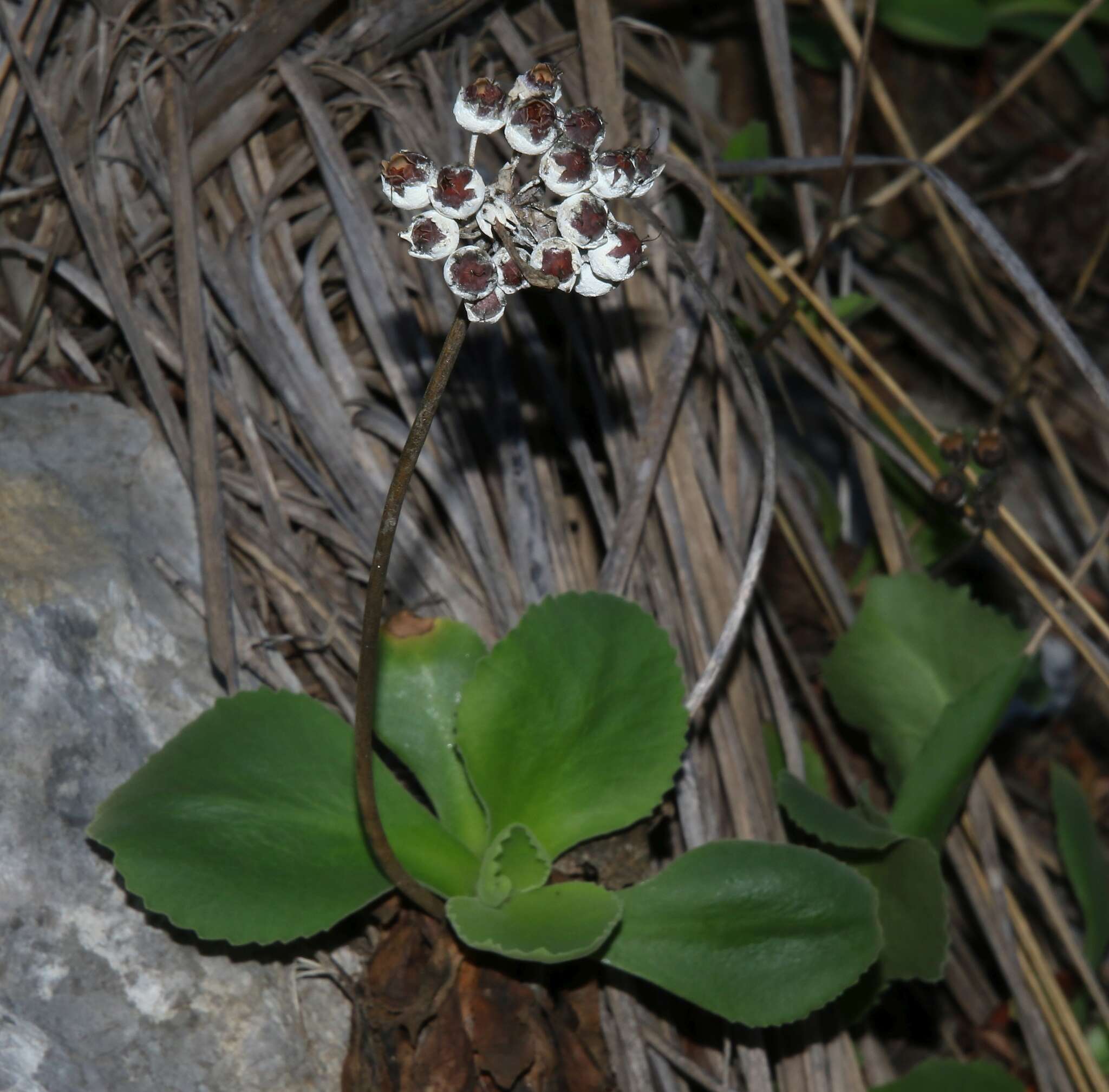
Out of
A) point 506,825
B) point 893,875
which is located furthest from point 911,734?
point 506,825

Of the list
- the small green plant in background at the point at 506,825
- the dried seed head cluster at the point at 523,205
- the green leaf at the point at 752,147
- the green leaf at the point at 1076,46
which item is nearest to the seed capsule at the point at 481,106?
the dried seed head cluster at the point at 523,205

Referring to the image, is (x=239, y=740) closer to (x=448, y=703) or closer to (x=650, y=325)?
(x=448, y=703)

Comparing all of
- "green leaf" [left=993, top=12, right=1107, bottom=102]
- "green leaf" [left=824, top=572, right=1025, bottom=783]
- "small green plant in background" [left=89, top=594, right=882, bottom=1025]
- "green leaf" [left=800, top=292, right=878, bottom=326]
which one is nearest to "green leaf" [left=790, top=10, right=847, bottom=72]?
"green leaf" [left=993, top=12, right=1107, bottom=102]

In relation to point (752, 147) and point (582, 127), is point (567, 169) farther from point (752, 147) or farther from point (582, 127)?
point (752, 147)

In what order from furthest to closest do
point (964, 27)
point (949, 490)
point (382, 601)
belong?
1. point (964, 27)
2. point (949, 490)
3. point (382, 601)

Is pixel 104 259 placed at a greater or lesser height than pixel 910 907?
greater

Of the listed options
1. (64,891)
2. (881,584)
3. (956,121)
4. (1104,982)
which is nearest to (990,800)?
(881,584)

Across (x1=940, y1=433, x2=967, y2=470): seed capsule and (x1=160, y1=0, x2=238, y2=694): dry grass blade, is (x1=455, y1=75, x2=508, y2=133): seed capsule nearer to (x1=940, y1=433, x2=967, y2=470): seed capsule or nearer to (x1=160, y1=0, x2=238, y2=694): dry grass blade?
(x1=160, y1=0, x2=238, y2=694): dry grass blade

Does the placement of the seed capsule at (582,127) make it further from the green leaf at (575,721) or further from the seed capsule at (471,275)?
the green leaf at (575,721)
